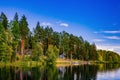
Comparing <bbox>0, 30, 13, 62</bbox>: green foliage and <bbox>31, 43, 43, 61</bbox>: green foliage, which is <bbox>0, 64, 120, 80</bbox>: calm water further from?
<bbox>31, 43, 43, 61</bbox>: green foliage

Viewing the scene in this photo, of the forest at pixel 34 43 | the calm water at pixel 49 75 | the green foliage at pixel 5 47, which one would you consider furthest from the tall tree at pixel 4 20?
the calm water at pixel 49 75

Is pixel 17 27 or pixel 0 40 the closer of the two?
pixel 0 40

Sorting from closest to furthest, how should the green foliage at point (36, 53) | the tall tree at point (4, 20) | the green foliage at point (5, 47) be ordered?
1. the green foliage at point (5, 47)
2. the green foliage at point (36, 53)
3. the tall tree at point (4, 20)

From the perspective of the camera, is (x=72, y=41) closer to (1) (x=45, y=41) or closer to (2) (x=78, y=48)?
(2) (x=78, y=48)

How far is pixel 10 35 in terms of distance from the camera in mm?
99062

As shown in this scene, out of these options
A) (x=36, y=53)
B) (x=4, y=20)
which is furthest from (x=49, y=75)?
(x=4, y=20)

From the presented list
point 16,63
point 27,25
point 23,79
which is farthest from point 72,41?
point 23,79

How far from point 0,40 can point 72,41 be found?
80.6 meters

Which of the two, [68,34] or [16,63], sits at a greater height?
[68,34]

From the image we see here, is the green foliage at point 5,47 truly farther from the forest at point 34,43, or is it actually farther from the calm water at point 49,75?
the calm water at point 49,75

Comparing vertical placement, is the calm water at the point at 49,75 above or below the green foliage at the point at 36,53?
below

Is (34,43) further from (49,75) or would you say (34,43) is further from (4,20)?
(49,75)

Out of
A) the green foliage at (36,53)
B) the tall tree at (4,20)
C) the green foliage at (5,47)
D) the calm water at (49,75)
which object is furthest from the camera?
the tall tree at (4,20)

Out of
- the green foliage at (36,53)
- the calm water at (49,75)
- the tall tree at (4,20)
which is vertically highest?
the tall tree at (4,20)
